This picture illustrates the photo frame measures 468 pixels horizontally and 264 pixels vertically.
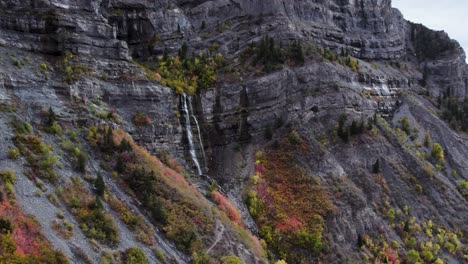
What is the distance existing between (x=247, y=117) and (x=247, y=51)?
1202 cm

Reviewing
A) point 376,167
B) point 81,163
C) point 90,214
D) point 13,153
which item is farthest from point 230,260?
point 376,167

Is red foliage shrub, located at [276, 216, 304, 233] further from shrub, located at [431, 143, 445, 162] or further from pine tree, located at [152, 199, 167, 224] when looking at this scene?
shrub, located at [431, 143, 445, 162]

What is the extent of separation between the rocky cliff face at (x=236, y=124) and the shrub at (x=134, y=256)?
0.65 meters

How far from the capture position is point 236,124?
2201 inches

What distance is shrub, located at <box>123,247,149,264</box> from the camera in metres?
31.4

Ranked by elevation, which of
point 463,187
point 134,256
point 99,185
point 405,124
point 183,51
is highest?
point 183,51

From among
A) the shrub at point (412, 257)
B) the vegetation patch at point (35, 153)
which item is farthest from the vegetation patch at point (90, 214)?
the shrub at point (412, 257)

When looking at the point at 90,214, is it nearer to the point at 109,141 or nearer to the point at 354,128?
the point at 109,141

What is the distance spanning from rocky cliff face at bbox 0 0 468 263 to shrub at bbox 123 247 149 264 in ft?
2.15

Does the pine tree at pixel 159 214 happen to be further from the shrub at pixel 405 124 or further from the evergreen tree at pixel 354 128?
the shrub at pixel 405 124

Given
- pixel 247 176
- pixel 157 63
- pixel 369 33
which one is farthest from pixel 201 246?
pixel 369 33

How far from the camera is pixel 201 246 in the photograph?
37562 millimetres

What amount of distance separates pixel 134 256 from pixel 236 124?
26894 mm

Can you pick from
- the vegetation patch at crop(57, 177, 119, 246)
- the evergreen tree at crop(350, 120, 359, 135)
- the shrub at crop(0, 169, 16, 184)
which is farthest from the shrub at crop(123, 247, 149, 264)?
the evergreen tree at crop(350, 120, 359, 135)
